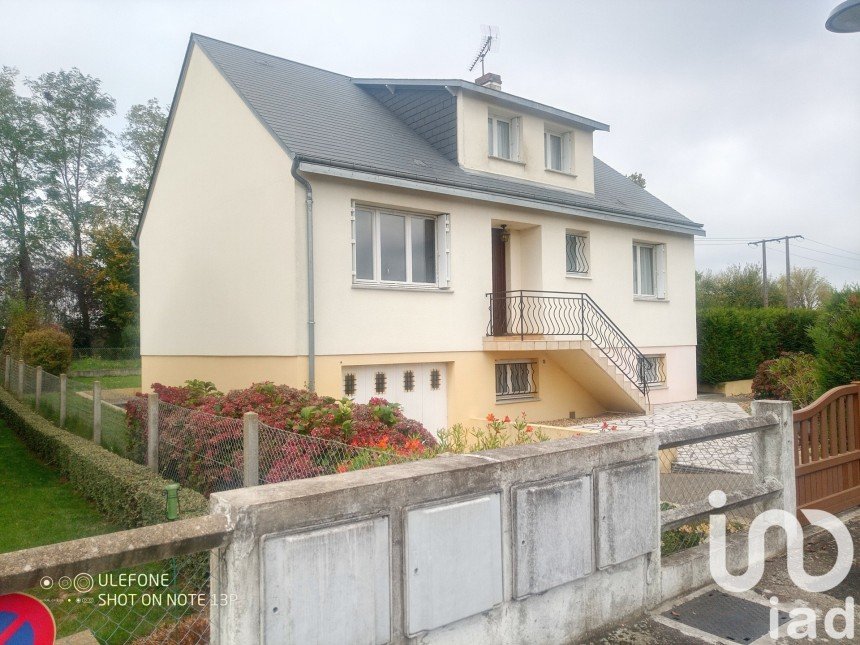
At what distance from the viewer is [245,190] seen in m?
12.7

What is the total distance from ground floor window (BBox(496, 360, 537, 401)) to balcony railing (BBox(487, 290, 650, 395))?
810 mm

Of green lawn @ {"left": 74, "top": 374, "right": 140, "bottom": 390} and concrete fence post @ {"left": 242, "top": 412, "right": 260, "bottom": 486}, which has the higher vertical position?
concrete fence post @ {"left": 242, "top": 412, "right": 260, "bottom": 486}

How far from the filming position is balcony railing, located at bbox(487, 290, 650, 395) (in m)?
14.2

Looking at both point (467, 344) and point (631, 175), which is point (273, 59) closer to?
point (467, 344)

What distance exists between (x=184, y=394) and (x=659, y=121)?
18.4 m

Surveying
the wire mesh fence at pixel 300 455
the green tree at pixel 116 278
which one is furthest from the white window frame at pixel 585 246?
the green tree at pixel 116 278

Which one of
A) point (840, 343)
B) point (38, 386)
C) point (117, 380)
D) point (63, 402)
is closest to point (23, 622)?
point (840, 343)

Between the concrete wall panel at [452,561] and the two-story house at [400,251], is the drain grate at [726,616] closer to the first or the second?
the concrete wall panel at [452,561]

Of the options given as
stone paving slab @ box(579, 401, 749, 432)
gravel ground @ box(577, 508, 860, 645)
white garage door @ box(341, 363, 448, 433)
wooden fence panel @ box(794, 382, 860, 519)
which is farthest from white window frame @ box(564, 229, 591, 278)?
gravel ground @ box(577, 508, 860, 645)

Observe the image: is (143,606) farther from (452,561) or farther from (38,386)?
(38,386)

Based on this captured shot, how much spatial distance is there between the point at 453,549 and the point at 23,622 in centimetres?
183

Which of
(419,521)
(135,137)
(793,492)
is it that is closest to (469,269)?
(793,492)

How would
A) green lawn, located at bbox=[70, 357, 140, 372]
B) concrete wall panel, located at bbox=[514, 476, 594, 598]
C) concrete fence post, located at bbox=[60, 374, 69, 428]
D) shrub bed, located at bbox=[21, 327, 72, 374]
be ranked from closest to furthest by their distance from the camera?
concrete wall panel, located at bbox=[514, 476, 594, 598]
concrete fence post, located at bbox=[60, 374, 69, 428]
shrub bed, located at bbox=[21, 327, 72, 374]
green lawn, located at bbox=[70, 357, 140, 372]

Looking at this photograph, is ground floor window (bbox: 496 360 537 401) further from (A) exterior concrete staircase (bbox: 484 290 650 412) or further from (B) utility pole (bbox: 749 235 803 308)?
(B) utility pole (bbox: 749 235 803 308)
